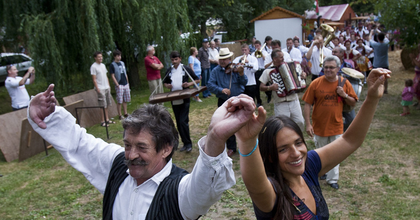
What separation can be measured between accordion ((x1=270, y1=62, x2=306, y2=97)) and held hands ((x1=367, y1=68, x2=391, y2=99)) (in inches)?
154

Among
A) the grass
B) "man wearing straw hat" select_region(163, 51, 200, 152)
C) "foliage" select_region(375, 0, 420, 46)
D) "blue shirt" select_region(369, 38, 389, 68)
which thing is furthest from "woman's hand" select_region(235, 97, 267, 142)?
"blue shirt" select_region(369, 38, 389, 68)

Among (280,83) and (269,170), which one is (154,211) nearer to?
(269,170)

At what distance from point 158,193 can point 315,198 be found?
0.95m

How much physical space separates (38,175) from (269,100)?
7249 mm

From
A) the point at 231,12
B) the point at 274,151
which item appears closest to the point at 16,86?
the point at 274,151

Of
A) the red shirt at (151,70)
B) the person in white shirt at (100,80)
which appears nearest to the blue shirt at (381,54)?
the red shirt at (151,70)

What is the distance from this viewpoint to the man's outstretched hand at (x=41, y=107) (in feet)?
6.87

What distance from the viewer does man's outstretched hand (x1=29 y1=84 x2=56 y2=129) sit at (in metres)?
2.09

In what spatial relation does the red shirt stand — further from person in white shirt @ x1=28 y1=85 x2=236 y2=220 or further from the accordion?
person in white shirt @ x1=28 y1=85 x2=236 y2=220

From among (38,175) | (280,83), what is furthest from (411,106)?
(38,175)

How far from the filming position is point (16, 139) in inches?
302

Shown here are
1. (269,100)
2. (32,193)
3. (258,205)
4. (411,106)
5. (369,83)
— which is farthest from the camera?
(269,100)

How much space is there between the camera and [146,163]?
1918mm

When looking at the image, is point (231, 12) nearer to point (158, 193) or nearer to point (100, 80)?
point (100, 80)
